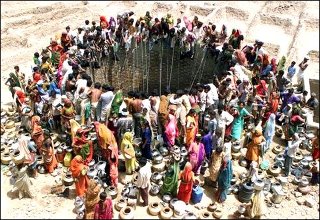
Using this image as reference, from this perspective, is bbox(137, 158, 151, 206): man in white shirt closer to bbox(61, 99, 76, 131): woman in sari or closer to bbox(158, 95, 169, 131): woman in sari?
bbox(158, 95, 169, 131): woman in sari

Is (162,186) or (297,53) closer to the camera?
(162,186)

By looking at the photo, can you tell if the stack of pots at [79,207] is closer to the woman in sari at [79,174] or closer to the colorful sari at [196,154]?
the woman in sari at [79,174]

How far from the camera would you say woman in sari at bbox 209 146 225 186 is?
9.73 metres

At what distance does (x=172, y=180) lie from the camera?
9586 millimetres

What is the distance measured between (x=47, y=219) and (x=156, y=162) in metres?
3.23

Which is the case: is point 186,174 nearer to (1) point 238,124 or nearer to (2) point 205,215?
(2) point 205,215

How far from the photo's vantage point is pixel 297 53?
17.6 meters

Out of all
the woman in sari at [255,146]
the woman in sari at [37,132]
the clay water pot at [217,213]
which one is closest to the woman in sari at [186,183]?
the clay water pot at [217,213]

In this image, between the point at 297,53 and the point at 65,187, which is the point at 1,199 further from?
the point at 297,53

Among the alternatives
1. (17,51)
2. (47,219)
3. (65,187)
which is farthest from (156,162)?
(17,51)

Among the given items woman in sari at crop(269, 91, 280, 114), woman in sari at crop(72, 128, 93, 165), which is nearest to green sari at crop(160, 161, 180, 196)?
woman in sari at crop(72, 128, 93, 165)

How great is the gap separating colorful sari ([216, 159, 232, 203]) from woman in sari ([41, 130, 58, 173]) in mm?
4508

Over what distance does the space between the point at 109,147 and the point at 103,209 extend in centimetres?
169

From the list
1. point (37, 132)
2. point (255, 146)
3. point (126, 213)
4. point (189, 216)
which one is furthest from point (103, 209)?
point (255, 146)
